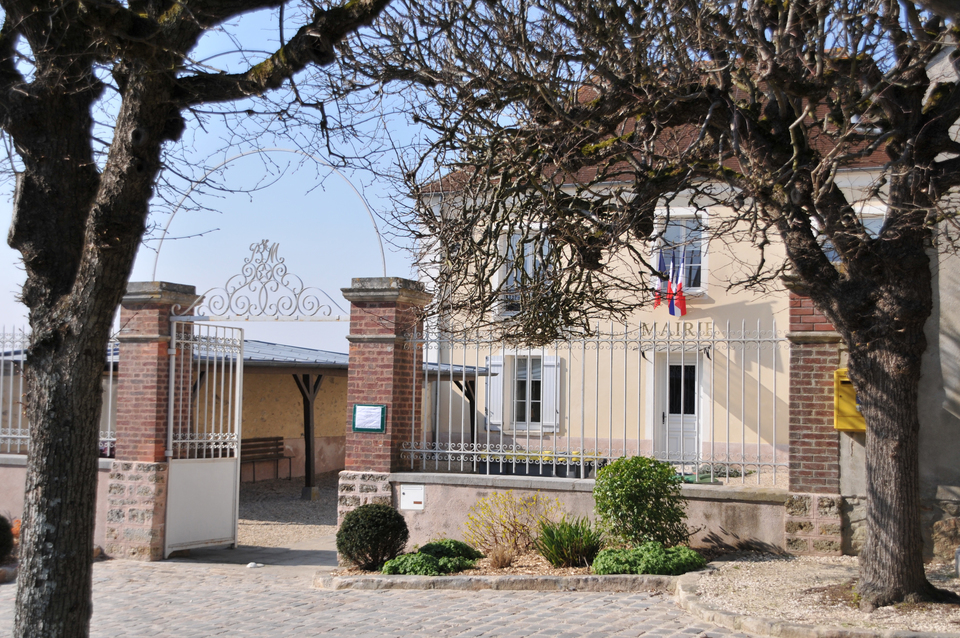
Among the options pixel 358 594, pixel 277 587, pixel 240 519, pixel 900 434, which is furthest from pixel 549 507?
pixel 240 519

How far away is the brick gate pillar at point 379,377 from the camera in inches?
360

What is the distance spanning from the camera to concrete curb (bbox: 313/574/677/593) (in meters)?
6.98

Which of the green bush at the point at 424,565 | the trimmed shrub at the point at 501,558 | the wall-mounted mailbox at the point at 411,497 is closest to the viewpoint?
the green bush at the point at 424,565

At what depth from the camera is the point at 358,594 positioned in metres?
7.40

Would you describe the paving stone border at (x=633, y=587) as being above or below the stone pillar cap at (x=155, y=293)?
below

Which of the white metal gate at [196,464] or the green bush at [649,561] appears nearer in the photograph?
the green bush at [649,561]

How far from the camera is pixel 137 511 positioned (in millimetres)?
9781

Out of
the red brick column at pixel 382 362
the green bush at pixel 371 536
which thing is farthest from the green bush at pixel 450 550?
the red brick column at pixel 382 362

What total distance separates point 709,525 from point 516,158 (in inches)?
162

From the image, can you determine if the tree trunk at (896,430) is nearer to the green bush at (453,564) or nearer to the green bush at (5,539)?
the green bush at (453,564)

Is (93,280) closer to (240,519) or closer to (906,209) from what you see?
(906,209)

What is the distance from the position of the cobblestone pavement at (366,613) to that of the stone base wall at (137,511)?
4.48 ft

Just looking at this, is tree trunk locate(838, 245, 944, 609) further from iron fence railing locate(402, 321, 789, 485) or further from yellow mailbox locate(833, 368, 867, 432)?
iron fence railing locate(402, 321, 789, 485)

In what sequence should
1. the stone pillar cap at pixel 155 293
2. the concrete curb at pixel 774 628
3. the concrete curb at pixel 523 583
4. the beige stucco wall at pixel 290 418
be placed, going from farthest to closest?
1. the beige stucco wall at pixel 290 418
2. the stone pillar cap at pixel 155 293
3. the concrete curb at pixel 523 583
4. the concrete curb at pixel 774 628
